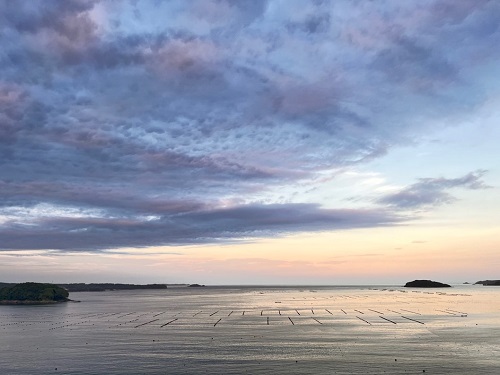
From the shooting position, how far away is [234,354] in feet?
188

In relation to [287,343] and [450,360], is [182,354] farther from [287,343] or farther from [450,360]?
[450,360]

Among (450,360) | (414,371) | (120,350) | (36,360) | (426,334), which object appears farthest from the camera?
(426,334)

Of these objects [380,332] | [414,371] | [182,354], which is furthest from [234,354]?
[380,332]

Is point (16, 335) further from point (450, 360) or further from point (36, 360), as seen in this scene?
point (450, 360)

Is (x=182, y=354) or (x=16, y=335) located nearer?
(x=182, y=354)

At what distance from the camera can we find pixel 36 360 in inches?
2221

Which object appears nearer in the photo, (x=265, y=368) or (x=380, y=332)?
(x=265, y=368)

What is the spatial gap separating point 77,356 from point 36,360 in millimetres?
4326

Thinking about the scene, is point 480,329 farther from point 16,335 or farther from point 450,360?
point 16,335

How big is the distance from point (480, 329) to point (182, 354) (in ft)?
176

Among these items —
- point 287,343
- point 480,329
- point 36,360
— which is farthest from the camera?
point 480,329

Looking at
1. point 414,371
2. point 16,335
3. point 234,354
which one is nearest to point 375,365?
point 414,371

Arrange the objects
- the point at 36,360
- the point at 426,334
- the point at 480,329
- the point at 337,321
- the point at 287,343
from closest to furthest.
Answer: the point at 36,360 → the point at 287,343 → the point at 426,334 → the point at 480,329 → the point at 337,321

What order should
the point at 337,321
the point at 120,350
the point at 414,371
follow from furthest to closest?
1. the point at 337,321
2. the point at 120,350
3. the point at 414,371
